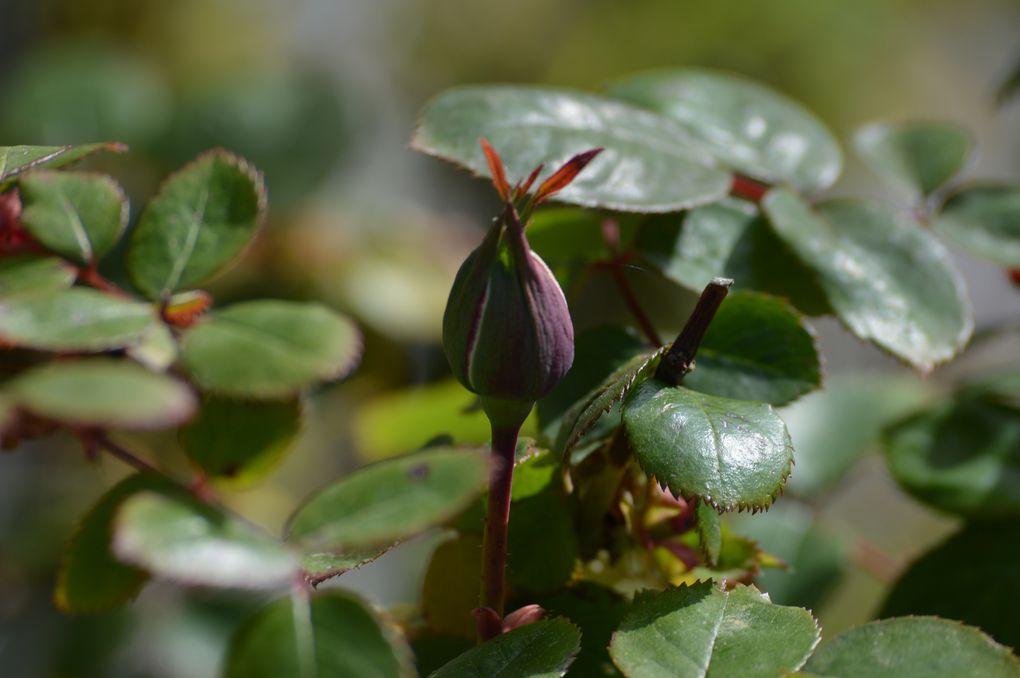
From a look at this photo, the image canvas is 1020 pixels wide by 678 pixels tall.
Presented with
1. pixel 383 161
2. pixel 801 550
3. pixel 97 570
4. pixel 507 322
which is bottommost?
pixel 383 161

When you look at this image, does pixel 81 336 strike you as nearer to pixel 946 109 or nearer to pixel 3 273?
pixel 3 273

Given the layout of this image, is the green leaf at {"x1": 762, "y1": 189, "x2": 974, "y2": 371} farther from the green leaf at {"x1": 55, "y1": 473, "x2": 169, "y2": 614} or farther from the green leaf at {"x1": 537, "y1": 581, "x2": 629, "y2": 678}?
the green leaf at {"x1": 55, "y1": 473, "x2": 169, "y2": 614}

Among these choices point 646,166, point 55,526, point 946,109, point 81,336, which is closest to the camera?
point 81,336

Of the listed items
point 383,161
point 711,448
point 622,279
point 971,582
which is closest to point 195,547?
point 711,448

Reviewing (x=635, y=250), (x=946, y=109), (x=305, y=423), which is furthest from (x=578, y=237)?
(x=946, y=109)

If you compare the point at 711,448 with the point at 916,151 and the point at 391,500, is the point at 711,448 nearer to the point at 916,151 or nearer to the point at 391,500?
the point at 391,500

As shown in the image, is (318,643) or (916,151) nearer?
(318,643)

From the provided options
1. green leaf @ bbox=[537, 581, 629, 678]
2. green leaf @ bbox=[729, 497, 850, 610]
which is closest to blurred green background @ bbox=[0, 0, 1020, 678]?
green leaf @ bbox=[729, 497, 850, 610]
